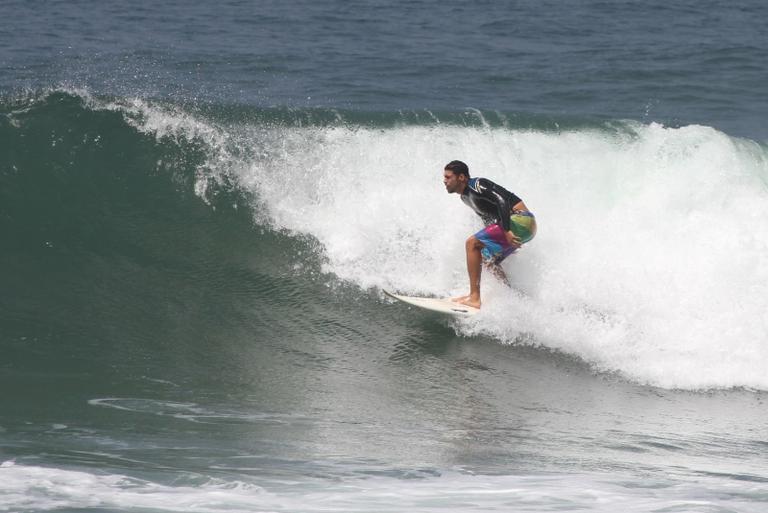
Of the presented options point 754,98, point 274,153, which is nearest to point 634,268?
point 274,153

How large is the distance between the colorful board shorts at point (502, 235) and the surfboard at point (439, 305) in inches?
18.5

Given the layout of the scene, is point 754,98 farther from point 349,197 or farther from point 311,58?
point 349,197

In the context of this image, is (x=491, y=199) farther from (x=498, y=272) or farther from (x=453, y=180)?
(x=498, y=272)

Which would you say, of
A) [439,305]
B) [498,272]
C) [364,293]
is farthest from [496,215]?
[364,293]

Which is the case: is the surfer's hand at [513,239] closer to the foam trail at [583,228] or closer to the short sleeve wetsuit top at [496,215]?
the short sleeve wetsuit top at [496,215]

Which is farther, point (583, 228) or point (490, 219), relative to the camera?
point (583, 228)

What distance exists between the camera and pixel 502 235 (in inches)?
329

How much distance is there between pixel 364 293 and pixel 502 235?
1634mm

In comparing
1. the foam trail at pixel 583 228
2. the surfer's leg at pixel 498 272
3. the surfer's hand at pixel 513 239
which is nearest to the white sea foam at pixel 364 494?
the foam trail at pixel 583 228

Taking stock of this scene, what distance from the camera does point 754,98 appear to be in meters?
15.4

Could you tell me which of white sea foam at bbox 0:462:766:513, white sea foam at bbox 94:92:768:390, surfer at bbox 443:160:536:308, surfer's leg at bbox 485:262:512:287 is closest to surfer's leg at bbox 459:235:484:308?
surfer at bbox 443:160:536:308

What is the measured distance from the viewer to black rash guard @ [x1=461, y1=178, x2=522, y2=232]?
827 cm

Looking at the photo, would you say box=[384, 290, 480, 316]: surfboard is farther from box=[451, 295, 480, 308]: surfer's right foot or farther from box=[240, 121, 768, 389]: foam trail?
box=[240, 121, 768, 389]: foam trail

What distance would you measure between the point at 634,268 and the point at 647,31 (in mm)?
10805
